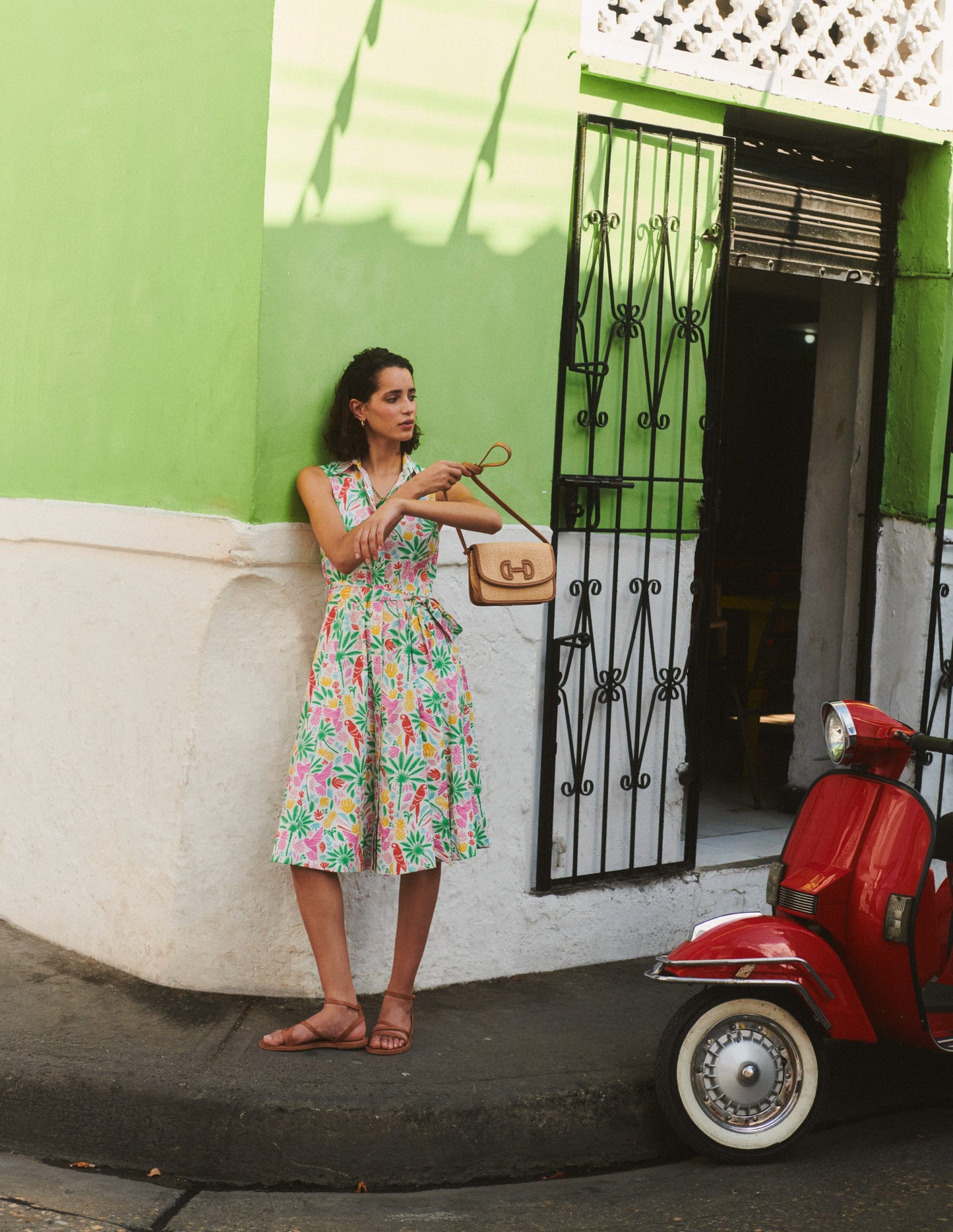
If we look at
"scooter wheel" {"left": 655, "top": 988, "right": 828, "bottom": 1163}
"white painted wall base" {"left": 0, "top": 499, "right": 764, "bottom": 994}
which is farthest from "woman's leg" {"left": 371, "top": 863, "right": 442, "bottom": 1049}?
"scooter wheel" {"left": 655, "top": 988, "right": 828, "bottom": 1163}

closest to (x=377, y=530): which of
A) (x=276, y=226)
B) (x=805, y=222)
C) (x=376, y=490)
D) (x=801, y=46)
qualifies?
(x=376, y=490)

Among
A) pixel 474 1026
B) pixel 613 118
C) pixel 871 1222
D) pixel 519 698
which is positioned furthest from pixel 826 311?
pixel 871 1222

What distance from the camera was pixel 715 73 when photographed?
4.88m

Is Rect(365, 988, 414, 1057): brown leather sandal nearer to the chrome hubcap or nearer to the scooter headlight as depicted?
the chrome hubcap

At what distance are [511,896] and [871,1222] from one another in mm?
1612

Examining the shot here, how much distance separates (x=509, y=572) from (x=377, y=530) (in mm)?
424

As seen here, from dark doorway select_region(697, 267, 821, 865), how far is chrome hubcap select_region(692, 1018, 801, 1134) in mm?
1690

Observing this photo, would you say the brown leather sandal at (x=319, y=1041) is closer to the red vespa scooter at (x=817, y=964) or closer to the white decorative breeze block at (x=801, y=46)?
the red vespa scooter at (x=817, y=964)

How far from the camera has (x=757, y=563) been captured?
977 centimetres

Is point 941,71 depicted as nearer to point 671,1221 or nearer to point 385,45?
point 385,45

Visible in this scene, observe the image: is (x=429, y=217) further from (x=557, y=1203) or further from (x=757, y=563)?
(x=757, y=563)

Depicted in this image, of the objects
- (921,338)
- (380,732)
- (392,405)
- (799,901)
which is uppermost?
(921,338)

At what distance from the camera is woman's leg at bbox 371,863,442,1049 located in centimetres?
409

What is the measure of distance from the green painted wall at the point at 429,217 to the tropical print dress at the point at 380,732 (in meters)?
0.35
